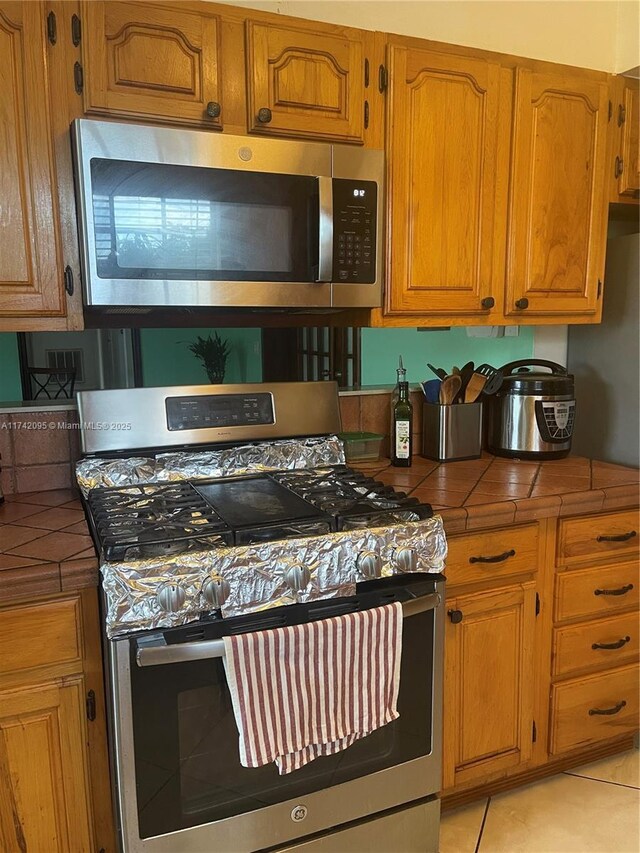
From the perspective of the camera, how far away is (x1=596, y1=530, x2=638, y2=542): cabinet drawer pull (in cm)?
183

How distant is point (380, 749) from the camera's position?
1525 millimetres

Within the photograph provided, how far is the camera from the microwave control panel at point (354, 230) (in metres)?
1.68

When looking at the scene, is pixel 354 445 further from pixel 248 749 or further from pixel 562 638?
pixel 248 749

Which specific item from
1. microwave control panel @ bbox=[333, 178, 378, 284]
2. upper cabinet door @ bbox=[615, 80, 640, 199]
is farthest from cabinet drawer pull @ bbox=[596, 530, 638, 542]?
upper cabinet door @ bbox=[615, 80, 640, 199]

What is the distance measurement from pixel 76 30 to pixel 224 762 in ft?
5.34

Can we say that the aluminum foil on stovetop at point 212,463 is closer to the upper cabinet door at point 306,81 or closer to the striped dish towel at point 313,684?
the striped dish towel at point 313,684

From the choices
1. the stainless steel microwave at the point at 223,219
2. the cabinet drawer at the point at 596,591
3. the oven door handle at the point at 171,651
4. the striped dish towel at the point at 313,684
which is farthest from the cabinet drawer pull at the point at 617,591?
the oven door handle at the point at 171,651

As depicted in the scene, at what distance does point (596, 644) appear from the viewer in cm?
189

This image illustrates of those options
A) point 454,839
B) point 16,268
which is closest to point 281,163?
point 16,268

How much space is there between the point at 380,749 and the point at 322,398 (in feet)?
3.11

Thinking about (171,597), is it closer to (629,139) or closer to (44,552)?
(44,552)

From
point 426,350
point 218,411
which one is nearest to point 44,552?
point 218,411

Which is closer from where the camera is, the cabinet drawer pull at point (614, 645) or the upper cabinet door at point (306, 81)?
the upper cabinet door at point (306, 81)

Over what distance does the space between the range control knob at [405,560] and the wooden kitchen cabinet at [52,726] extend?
2.10 feet
